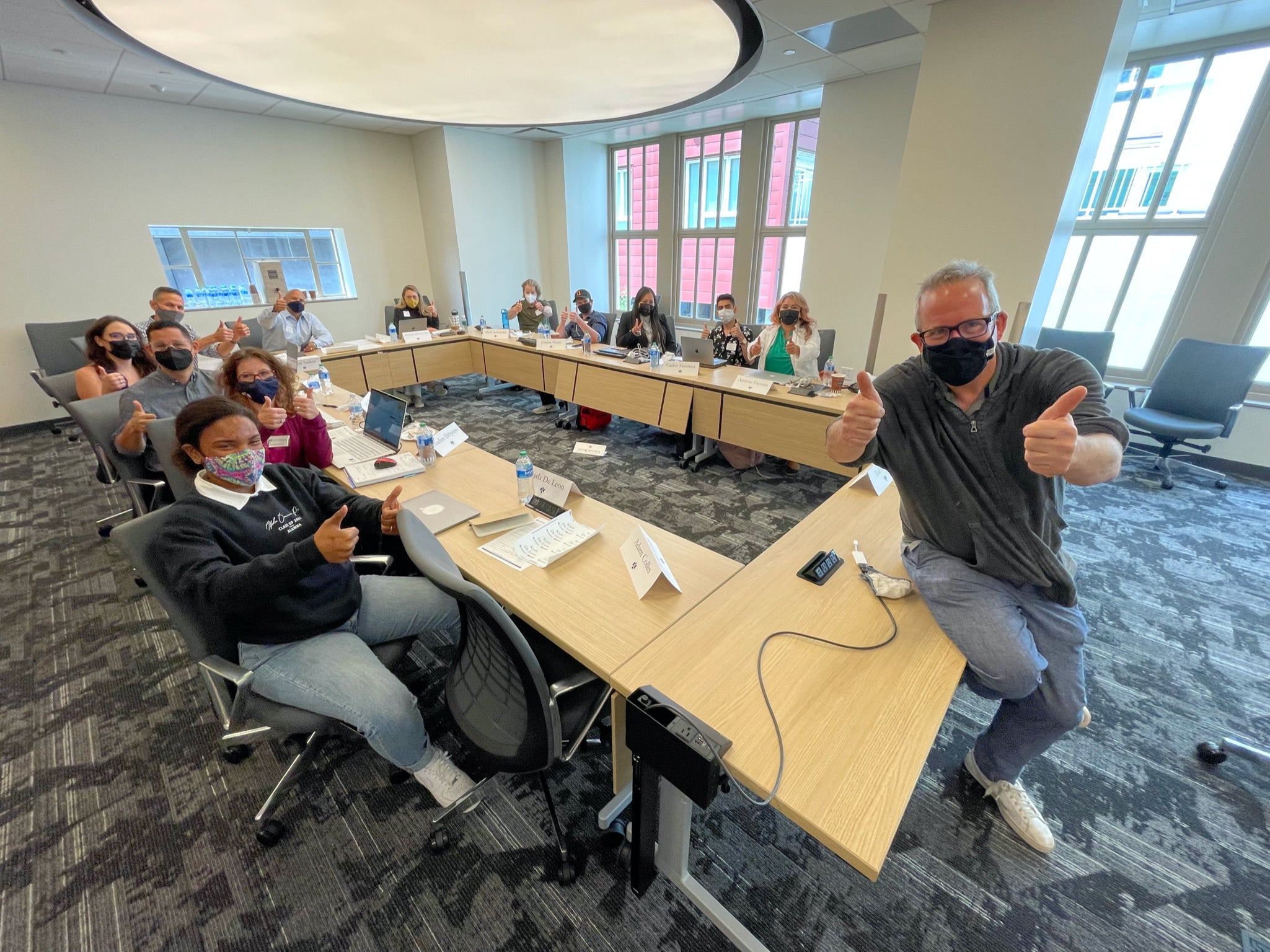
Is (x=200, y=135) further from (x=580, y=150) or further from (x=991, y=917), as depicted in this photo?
(x=991, y=917)

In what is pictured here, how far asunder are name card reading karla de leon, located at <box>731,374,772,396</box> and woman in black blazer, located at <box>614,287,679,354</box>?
1192 mm

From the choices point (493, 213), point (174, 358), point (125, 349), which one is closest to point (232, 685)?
point (174, 358)

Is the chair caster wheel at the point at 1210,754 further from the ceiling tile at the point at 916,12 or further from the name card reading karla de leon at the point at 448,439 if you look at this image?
the ceiling tile at the point at 916,12

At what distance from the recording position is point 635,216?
7613 mm

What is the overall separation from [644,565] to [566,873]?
89 centimetres

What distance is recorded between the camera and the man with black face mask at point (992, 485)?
1.27 metres

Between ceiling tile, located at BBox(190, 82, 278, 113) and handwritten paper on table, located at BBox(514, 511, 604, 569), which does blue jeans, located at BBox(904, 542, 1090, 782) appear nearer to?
handwritten paper on table, located at BBox(514, 511, 604, 569)

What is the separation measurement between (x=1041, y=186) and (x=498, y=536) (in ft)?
12.4

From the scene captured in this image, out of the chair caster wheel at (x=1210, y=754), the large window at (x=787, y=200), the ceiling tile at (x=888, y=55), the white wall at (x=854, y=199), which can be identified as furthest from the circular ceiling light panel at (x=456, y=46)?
the large window at (x=787, y=200)

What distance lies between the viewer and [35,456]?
425 cm

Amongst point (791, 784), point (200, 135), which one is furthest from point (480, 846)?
point (200, 135)

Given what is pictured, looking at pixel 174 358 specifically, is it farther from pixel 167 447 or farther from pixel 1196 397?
pixel 1196 397

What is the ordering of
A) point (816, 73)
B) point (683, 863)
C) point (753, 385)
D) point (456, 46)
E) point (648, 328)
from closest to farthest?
point (683, 863), point (456, 46), point (753, 385), point (816, 73), point (648, 328)

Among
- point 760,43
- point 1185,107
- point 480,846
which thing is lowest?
point 480,846
